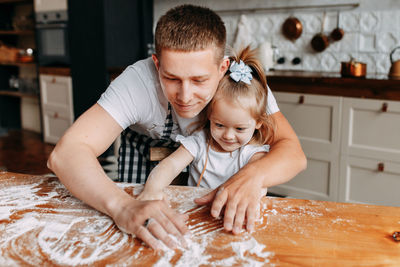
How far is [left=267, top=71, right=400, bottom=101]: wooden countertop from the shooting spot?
2.34 metres

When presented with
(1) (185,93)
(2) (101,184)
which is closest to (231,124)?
(1) (185,93)

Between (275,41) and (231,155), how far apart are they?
2285mm

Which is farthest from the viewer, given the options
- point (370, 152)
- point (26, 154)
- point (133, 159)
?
point (26, 154)

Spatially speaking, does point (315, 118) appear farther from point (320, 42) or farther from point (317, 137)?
point (320, 42)

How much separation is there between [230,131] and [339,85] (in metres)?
1.45

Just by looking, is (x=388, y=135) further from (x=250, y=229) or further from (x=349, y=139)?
(x=250, y=229)

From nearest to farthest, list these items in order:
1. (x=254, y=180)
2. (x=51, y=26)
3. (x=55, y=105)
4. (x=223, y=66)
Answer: (x=254, y=180) < (x=223, y=66) < (x=51, y=26) < (x=55, y=105)

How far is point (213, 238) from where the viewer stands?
79cm

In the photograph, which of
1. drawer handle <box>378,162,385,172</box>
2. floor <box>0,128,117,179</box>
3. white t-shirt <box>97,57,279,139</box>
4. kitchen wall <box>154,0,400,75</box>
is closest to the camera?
white t-shirt <box>97,57,279,139</box>

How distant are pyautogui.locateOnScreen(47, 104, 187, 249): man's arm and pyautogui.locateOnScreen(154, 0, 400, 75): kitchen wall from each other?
7.88 feet

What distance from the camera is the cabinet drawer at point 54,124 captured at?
15.0 feet

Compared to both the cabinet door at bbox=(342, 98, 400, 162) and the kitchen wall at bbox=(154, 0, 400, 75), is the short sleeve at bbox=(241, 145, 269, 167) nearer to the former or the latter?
the cabinet door at bbox=(342, 98, 400, 162)

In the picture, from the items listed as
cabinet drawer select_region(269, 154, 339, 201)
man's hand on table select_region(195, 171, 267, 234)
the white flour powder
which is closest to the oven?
cabinet drawer select_region(269, 154, 339, 201)

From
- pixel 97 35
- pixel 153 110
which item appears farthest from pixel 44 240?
pixel 97 35
